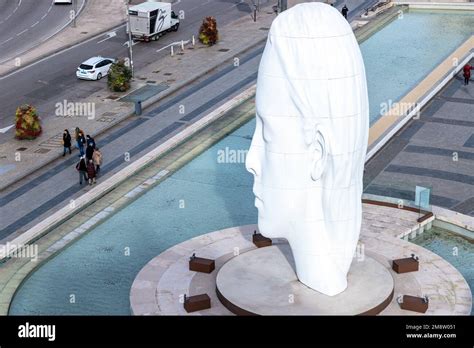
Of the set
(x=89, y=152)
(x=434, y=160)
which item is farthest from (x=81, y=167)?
(x=434, y=160)

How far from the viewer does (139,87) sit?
56.9 metres

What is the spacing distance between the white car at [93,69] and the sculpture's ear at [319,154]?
35765mm

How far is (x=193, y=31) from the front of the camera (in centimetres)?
7050

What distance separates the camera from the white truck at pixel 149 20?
66.8 metres

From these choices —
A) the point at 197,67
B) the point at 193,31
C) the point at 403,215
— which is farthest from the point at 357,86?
the point at 193,31

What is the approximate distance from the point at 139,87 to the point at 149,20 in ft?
37.1

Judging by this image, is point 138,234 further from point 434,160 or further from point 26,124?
point 26,124

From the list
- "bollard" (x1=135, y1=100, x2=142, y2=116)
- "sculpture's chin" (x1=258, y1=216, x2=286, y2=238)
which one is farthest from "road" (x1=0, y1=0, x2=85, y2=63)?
"sculpture's chin" (x1=258, y1=216, x2=286, y2=238)

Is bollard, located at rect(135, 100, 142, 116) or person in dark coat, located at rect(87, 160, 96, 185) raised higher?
person in dark coat, located at rect(87, 160, 96, 185)

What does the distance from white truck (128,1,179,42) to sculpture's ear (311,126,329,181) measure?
144 ft

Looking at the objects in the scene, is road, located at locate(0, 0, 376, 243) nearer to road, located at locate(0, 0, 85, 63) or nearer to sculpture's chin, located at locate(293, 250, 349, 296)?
road, located at locate(0, 0, 85, 63)

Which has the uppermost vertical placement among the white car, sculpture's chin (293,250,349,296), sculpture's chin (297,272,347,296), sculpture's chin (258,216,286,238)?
sculpture's chin (258,216,286,238)

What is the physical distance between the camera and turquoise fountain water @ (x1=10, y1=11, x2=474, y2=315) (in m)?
29.5
